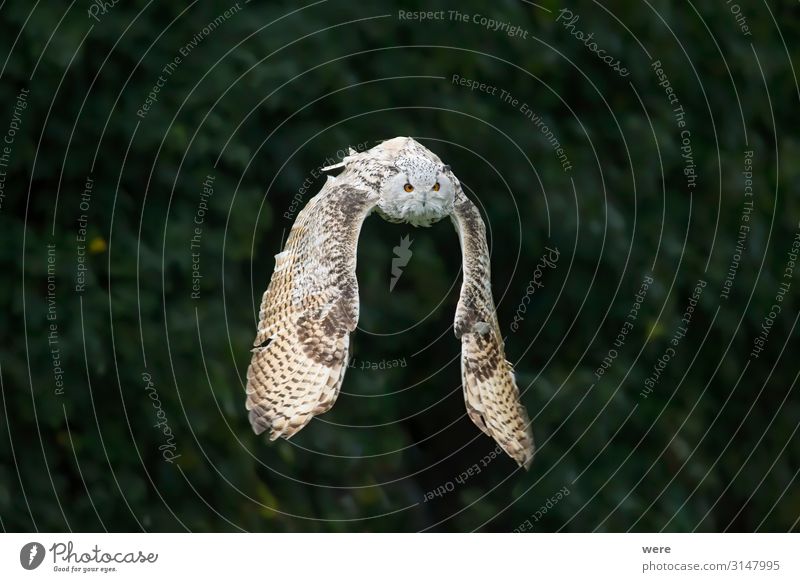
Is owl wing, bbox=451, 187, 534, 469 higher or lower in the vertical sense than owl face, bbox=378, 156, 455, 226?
lower

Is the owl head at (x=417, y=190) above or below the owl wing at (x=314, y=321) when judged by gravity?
above

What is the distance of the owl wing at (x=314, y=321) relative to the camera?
1593 mm

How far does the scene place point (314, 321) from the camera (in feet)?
5.32

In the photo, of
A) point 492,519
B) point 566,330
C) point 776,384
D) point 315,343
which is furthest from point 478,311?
point 776,384

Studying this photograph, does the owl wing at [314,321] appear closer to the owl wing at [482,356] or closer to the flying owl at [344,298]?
the flying owl at [344,298]

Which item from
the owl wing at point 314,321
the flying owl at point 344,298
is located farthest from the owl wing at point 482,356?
the owl wing at point 314,321

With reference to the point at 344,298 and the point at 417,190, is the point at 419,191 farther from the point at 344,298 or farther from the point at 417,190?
the point at 344,298

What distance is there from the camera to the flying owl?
5.17 feet

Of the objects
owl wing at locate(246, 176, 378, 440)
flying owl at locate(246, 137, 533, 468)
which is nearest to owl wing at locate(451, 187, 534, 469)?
flying owl at locate(246, 137, 533, 468)

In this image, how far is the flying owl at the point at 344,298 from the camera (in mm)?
1575

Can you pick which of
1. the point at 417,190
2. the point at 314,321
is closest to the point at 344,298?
the point at 314,321

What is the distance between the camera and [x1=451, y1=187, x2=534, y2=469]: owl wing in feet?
5.33

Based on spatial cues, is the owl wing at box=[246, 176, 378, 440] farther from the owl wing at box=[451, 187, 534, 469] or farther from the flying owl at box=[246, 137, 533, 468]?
the owl wing at box=[451, 187, 534, 469]

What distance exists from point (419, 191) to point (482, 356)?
0.76 feet
